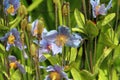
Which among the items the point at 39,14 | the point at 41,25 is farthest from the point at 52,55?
the point at 39,14

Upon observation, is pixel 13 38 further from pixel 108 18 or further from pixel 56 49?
pixel 108 18

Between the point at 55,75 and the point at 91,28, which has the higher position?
the point at 91,28

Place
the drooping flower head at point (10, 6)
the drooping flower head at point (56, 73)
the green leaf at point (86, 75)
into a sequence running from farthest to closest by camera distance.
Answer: the drooping flower head at point (10, 6) → the green leaf at point (86, 75) → the drooping flower head at point (56, 73)

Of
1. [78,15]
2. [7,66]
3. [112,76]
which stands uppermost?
[78,15]

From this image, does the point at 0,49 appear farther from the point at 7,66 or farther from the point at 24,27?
the point at 24,27

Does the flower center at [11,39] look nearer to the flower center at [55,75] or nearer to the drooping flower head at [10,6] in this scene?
the drooping flower head at [10,6]

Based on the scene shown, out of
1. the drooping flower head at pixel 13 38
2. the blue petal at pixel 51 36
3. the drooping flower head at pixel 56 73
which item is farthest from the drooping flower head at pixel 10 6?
the drooping flower head at pixel 56 73

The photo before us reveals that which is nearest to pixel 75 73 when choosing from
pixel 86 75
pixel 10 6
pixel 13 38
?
pixel 86 75

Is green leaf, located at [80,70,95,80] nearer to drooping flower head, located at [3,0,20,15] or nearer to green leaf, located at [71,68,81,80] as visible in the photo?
green leaf, located at [71,68,81,80]
